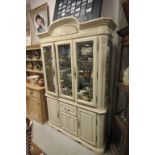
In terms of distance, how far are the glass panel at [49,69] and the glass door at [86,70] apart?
0.43 meters

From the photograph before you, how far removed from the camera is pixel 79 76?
60.4 inches

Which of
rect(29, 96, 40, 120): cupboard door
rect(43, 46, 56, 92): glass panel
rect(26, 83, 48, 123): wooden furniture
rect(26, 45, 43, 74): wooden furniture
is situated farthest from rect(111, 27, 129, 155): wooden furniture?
rect(26, 45, 43, 74): wooden furniture

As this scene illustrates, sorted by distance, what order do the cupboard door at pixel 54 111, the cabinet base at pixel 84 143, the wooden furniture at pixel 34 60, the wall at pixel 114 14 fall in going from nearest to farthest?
the wall at pixel 114 14 → the cabinet base at pixel 84 143 → the cupboard door at pixel 54 111 → the wooden furniture at pixel 34 60

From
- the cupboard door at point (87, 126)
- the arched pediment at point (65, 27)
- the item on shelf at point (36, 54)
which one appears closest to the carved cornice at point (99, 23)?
the arched pediment at point (65, 27)

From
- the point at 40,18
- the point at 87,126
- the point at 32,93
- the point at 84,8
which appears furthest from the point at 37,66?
the point at 87,126

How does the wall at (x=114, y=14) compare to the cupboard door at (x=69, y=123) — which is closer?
the wall at (x=114, y=14)

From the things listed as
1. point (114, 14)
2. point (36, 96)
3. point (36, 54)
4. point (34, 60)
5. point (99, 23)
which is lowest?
point (36, 96)

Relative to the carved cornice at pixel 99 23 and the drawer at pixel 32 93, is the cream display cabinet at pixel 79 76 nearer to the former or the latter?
the carved cornice at pixel 99 23

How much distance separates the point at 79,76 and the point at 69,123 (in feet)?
2.24

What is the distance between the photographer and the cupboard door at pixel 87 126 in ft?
4.67

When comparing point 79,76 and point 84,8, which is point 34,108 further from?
point 84,8
